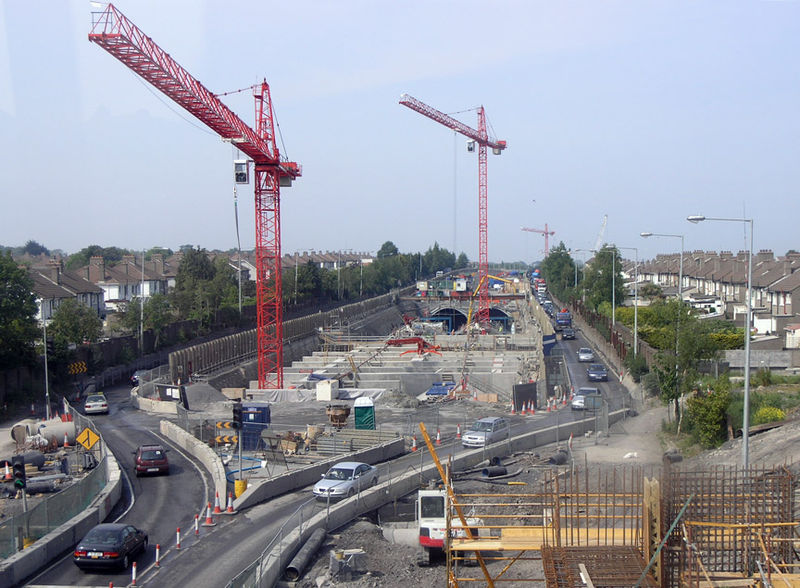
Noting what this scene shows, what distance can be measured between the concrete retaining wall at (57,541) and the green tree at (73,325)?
86.3 ft

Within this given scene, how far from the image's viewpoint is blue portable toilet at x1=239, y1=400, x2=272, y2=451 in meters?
25.1

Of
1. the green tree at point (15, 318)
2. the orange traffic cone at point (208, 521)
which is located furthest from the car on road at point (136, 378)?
the orange traffic cone at point (208, 521)

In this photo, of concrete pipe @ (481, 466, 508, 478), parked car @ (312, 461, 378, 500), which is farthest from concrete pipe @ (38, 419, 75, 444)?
concrete pipe @ (481, 466, 508, 478)

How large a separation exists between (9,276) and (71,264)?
304 ft

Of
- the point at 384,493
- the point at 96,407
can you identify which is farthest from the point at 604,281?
the point at 384,493

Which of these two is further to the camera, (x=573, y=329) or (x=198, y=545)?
(x=573, y=329)

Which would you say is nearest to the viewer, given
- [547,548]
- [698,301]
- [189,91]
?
[547,548]

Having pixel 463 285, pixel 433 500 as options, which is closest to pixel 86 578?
pixel 433 500

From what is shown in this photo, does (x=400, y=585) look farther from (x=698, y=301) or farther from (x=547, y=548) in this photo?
(x=698, y=301)

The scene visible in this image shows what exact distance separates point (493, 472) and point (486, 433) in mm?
3325

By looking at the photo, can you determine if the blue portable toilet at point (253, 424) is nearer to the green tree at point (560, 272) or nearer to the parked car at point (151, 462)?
the parked car at point (151, 462)

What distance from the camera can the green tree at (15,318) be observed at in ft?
122

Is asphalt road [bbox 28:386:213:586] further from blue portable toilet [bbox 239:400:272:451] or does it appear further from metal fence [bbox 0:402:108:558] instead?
blue portable toilet [bbox 239:400:272:451]

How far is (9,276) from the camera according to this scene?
39156mm
